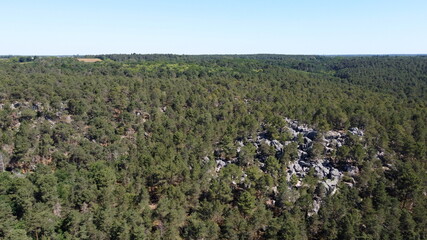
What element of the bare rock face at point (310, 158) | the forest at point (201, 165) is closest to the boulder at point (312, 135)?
the bare rock face at point (310, 158)

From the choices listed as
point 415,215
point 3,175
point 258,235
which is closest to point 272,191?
point 258,235

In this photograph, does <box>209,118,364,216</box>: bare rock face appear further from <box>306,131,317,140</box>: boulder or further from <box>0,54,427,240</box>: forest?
<box>0,54,427,240</box>: forest

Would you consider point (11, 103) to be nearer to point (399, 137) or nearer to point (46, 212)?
point (46, 212)

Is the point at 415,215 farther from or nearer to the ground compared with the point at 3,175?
nearer to the ground

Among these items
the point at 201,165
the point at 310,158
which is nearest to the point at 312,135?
the point at 310,158

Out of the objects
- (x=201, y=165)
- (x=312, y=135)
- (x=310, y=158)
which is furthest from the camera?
(x=312, y=135)

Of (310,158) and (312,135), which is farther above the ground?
(312,135)

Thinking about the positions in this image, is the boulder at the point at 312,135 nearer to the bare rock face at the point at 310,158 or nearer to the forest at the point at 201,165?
the bare rock face at the point at 310,158

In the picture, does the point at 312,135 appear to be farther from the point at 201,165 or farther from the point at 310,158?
the point at 201,165
